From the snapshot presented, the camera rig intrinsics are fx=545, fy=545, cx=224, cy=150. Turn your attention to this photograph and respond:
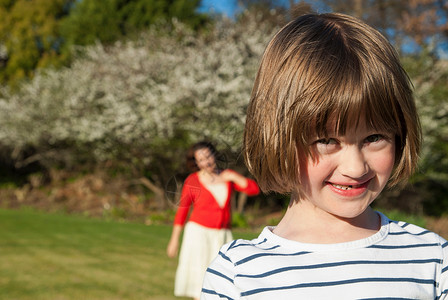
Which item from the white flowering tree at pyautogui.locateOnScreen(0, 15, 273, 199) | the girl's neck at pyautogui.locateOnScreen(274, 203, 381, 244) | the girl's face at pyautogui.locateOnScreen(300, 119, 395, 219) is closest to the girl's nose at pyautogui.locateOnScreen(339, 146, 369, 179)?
the girl's face at pyautogui.locateOnScreen(300, 119, 395, 219)

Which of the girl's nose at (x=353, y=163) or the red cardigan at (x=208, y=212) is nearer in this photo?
the girl's nose at (x=353, y=163)

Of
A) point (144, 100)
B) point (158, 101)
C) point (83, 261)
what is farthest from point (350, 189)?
point (144, 100)

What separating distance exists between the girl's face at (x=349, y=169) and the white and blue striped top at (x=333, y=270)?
10cm

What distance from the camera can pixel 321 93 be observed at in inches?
48.4

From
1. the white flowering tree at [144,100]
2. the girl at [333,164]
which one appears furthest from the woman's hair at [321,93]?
the white flowering tree at [144,100]

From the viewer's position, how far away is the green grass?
22.1 ft

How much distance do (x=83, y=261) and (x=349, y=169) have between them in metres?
8.05

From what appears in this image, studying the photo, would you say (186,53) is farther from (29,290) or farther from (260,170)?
(260,170)

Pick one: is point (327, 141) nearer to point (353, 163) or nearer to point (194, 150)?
point (353, 163)

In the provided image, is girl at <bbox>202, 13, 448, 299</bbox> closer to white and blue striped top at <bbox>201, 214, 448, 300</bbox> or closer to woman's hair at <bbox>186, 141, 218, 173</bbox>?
white and blue striped top at <bbox>201, 214, 448, 300</bbox>

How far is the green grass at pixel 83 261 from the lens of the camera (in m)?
6.75

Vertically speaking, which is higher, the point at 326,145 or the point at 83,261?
the point at 326,145

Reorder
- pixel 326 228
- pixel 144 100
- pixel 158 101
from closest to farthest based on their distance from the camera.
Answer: pixel 326 228 < pixel 158 101 < pixel 144 100

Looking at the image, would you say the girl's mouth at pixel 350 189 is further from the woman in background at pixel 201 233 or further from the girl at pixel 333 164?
the woman in background at pixel 201 233
